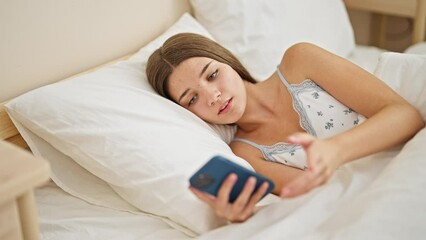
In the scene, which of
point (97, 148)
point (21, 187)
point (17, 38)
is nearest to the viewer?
point (21, 187)

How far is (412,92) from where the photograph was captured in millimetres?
1115

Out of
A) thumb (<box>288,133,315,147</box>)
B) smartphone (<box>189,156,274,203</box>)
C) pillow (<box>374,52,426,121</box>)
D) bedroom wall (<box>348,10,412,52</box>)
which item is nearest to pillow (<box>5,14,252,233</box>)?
smartphone (<box>189,156,274,203</box>)

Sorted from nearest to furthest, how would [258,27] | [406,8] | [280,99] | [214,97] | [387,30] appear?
[214,97]
[280,99]
[258,27]
[406,8]
[387,30]

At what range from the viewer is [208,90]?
1.12 metres

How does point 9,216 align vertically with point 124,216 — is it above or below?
above

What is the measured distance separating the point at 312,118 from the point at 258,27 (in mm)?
528

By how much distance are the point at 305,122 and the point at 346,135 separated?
9.2 inches

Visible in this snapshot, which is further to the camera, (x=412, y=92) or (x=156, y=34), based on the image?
(x=156, y=34)

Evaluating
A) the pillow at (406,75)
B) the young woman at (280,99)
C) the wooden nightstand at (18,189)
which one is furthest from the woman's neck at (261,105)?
the wooden nightstand at (18,189)

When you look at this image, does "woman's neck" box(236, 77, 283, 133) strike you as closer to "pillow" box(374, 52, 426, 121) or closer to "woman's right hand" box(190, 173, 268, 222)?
"pillow" box(374, 52, 426, 121)

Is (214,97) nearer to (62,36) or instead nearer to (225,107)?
(225,107)

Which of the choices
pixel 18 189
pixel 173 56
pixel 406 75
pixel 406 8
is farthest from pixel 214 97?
pixel 406 8

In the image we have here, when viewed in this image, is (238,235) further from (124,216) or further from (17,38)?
(17,38)

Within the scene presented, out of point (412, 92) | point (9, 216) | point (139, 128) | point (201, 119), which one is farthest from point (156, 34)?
point (9, 216)
